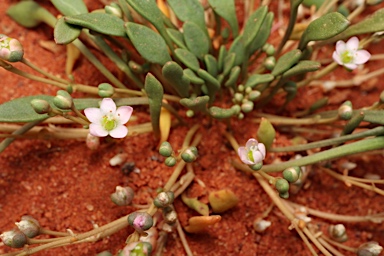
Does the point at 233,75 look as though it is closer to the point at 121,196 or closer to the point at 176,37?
the point at 176,37

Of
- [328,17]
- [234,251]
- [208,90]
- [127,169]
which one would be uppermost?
[328,17]

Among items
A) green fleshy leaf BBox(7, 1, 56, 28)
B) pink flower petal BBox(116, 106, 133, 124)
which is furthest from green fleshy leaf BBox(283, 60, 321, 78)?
green fleshy leaf BBox(7, 1, 56, 28)

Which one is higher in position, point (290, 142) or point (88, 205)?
point (290, 142)

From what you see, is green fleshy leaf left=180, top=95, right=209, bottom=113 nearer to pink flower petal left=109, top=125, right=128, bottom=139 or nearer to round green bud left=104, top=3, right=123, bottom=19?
pink flower petal left=109, top=125, right=128, bottom=139

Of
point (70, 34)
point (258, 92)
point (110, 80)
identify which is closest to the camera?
point (70, 34)

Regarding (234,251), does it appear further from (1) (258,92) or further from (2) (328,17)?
(2) (328,17)

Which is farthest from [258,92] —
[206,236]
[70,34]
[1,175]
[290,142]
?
[1,175]

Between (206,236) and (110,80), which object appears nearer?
(206,236)
